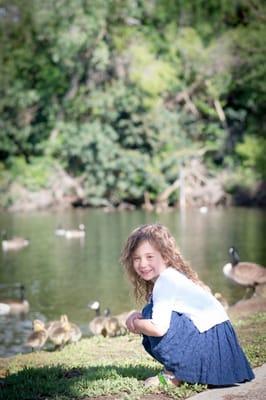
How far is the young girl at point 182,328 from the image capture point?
486cm

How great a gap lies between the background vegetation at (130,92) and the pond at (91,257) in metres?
6.49

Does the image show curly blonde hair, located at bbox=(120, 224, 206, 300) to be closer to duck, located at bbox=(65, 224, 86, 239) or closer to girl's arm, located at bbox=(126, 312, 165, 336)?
girl's arm, located at bbox=(126, 312, 165, 336)

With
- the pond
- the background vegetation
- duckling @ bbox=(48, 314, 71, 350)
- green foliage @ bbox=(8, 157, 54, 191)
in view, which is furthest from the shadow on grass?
green foliage @ bbox=(8, 157, 54, 191)

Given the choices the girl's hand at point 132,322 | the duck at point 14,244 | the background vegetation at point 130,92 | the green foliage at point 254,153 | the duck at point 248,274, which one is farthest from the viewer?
the background vegetation at point 130,92

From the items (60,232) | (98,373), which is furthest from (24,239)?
(98,373)

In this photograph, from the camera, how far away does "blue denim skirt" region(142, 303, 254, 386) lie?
486 centimetres

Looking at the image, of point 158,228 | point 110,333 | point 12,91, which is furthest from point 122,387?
point 12,91

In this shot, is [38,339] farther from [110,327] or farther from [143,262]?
[143,262]

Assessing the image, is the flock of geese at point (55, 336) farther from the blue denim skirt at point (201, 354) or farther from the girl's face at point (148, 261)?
the blue denim skirt at point (201, 354)

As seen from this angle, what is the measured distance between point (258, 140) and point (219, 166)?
3.27 meters

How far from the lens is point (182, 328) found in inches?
194

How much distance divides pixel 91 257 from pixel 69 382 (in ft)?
48.5

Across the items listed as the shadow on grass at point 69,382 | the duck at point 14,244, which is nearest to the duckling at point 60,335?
the shadow on grass at point 69,382

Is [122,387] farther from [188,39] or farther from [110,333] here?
[188,39]
